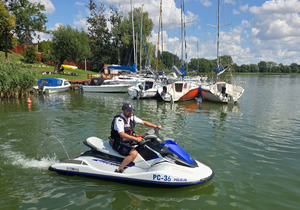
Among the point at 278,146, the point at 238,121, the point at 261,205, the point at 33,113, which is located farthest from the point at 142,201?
the point at 33,113

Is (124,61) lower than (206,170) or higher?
higher

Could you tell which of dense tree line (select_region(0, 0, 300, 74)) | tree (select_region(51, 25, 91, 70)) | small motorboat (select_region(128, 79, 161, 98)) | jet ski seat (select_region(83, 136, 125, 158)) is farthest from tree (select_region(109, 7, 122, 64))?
jet ski seat (select_region(83, 136, 125, 158))

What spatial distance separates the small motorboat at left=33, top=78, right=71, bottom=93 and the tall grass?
3.88 meters

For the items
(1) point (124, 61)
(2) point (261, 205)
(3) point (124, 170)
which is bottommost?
(2) point (261, 205)

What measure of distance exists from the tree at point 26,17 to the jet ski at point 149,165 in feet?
129

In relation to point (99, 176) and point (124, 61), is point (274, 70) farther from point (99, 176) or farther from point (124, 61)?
point (99, 176)

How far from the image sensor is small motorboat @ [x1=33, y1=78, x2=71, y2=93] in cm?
2769

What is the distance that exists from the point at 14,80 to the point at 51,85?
7368 millimetres

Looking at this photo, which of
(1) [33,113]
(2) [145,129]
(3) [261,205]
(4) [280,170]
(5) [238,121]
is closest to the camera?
(3) [261,205]

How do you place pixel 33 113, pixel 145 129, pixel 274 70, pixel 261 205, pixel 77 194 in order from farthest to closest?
1. pixel 274 70
2. pixel 33 113
3. pixel 145 129
4. pixel 77 194
5. pixel 261 205

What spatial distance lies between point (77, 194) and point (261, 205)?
4.20 meters

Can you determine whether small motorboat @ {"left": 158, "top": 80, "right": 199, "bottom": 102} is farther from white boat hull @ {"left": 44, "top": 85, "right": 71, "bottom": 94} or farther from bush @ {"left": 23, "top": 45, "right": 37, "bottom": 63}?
bush @ {"left": 23, "top": 45, "right": 37, "bottom": 63}

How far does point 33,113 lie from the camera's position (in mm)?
15500

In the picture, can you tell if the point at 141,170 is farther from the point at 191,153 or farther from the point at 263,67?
the point at 263,67
